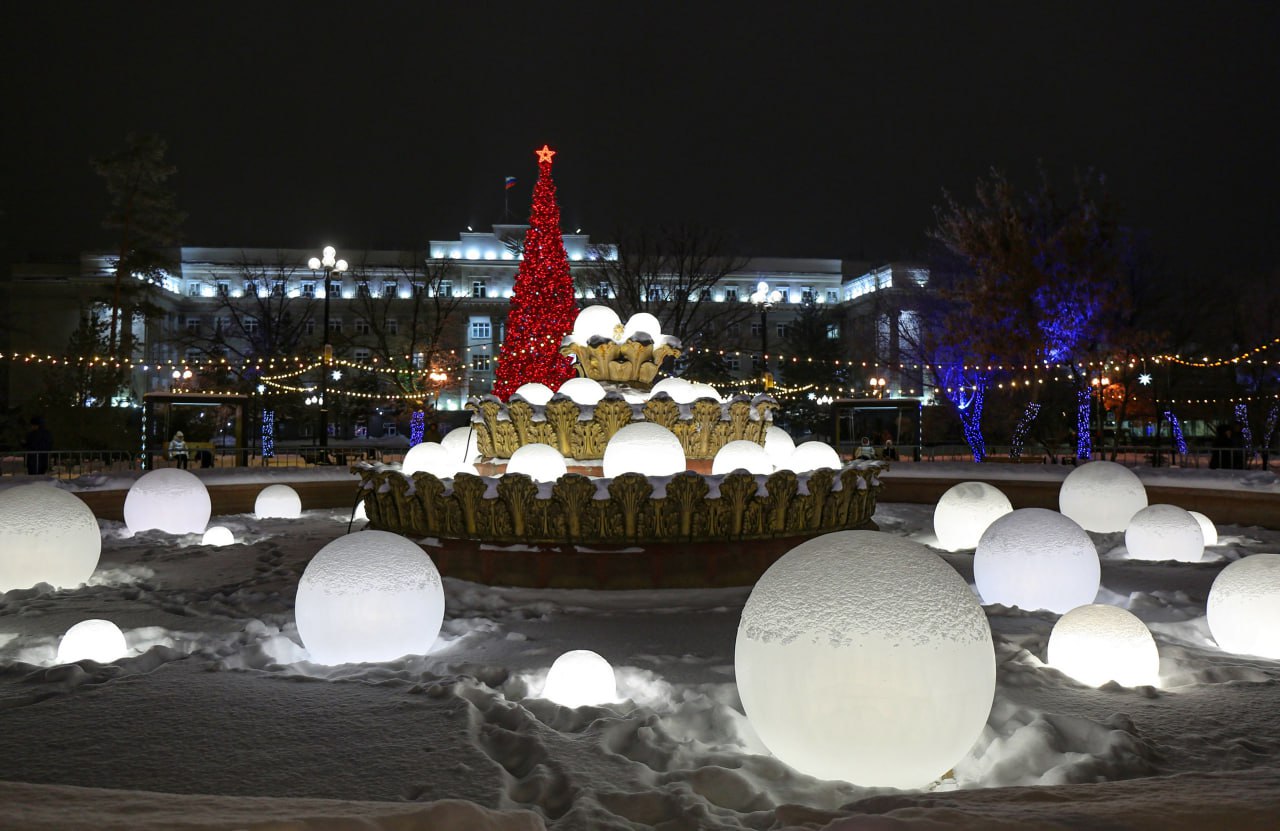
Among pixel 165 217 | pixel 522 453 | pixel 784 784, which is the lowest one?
pixel 784 784

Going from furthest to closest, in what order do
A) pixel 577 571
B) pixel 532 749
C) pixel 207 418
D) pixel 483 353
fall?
1. pixel 483 353
2. pixel 207 418
3. pixel 577 571
4. pixel 532 749

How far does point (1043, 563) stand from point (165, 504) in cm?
1123

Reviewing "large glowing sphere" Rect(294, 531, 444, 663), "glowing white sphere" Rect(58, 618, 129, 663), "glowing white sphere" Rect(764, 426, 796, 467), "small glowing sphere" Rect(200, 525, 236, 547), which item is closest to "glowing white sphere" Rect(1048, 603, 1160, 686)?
"large glowing sphere" Rect(294, 531, 444, 663)

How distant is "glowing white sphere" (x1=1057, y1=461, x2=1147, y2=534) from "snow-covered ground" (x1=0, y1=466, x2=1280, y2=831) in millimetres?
5049

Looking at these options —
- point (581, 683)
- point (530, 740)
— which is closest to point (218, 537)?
point (581, 683)

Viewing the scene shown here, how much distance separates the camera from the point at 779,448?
11102mm

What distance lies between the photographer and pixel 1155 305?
37.2 metres

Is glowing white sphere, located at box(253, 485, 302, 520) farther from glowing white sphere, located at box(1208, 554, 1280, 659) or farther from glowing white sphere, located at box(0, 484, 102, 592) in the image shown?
glowing white sphere, located at box(1208, 554, 1280, 659)

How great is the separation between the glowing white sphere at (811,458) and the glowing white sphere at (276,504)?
9.02 metres

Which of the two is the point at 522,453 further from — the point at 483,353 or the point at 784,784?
the point at 483,353

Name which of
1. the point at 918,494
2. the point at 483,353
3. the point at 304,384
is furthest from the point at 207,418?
the point at 918,494

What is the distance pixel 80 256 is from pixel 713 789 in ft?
238

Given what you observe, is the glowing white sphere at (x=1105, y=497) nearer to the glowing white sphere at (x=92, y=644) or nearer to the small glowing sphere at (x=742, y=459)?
the small glowing sphere at (x=742, y=459)

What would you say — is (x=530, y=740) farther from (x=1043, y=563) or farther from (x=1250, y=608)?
(x=1250, y=608)
